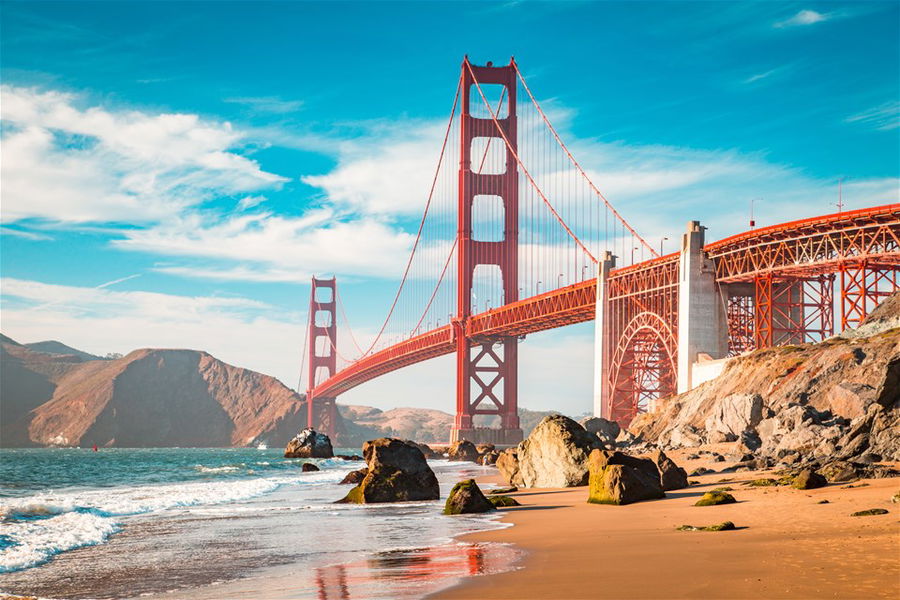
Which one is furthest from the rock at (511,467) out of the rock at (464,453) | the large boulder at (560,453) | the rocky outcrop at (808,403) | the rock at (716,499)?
the rock at (464,453)

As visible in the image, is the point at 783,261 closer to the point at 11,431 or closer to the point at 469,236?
the point at 469,236

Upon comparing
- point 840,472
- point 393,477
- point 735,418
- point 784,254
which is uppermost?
point 784,254

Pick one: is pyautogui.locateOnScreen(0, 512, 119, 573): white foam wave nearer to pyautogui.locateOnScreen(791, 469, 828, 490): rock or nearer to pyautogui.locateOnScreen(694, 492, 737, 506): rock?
pyautogui.locateOnScreen(694, 492, 737, 506): rock

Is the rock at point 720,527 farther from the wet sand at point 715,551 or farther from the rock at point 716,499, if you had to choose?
the rock at point 716,499

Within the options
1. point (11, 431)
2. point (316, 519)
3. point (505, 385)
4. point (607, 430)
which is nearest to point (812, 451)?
point (316, 519)

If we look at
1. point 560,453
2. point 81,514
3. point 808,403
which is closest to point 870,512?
point 560,453

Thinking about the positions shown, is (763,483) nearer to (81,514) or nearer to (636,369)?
(81,514)
